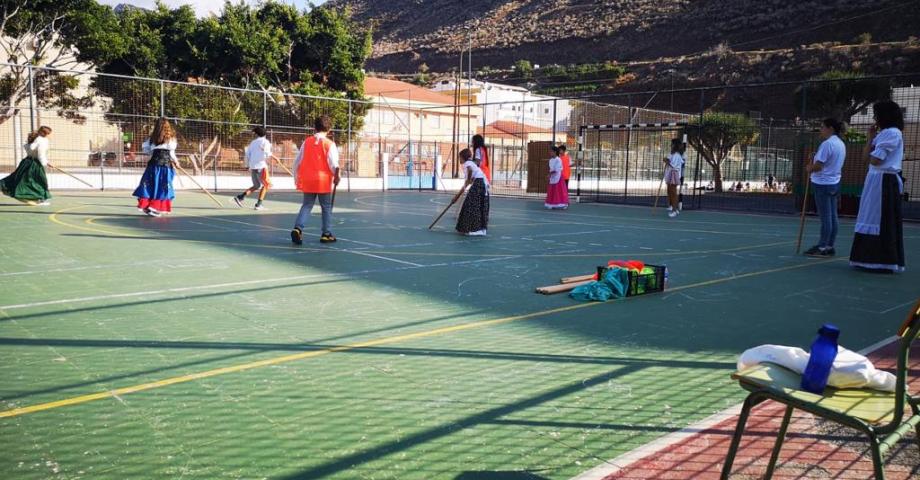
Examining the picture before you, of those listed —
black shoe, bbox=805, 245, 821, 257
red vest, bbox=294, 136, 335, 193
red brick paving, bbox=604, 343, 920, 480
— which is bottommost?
red brick paving, bbox=604, 343, 920, 480

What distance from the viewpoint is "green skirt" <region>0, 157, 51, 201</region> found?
14.3m

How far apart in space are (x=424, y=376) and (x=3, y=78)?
2461 cm

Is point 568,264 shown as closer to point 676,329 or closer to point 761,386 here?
point 676,329

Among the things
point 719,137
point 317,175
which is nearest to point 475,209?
point 317,175

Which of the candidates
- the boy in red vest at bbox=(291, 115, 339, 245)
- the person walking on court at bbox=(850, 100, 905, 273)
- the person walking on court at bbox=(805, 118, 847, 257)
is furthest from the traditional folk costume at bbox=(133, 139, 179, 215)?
the person walking on court at bbox=(850, 100, 905, 273)

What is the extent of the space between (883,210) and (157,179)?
1156cm

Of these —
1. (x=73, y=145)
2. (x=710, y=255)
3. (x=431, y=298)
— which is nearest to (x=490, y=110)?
(x=73, y=145)

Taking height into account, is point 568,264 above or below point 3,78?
below

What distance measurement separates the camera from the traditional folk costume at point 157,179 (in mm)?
12992

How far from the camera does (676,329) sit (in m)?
5.62

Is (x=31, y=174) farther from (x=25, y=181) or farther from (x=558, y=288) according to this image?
(x=558, y=288)

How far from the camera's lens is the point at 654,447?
10.8 ft

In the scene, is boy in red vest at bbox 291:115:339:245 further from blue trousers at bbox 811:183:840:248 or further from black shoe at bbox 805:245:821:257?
black shoe at bbox 805:245:821:257

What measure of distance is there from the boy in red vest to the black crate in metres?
4.65
